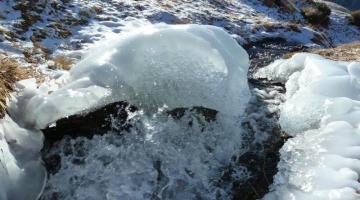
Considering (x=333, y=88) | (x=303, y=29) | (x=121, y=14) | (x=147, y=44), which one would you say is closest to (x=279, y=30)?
(x=303, y=29)

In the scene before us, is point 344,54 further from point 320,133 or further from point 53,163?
point 53,163

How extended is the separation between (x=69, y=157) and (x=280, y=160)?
2.91m

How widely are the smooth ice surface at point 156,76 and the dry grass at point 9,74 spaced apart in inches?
12.6

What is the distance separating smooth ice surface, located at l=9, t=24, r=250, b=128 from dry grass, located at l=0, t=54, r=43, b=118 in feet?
1.05

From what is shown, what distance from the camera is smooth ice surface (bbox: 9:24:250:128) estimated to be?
6184 mm

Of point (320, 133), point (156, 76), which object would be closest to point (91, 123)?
point (156, 76)

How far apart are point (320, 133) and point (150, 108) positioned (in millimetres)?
2467

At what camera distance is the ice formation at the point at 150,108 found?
559 centimetres

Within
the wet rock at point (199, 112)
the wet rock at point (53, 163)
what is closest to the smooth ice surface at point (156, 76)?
the wet rock at point (199, 112)

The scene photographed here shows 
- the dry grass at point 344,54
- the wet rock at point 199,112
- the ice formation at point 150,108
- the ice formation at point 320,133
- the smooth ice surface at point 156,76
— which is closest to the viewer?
the ice formation at point 320,133

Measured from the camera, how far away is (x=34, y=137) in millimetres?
5809

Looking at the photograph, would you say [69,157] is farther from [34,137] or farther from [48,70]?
[48,70]

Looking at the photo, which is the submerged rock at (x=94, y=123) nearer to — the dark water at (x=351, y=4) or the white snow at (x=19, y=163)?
the white snow at (x=19, y=163)

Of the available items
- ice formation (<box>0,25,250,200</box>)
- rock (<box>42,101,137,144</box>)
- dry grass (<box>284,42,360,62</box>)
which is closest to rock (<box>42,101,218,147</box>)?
rock (<box>42,101,137,144</box>)
